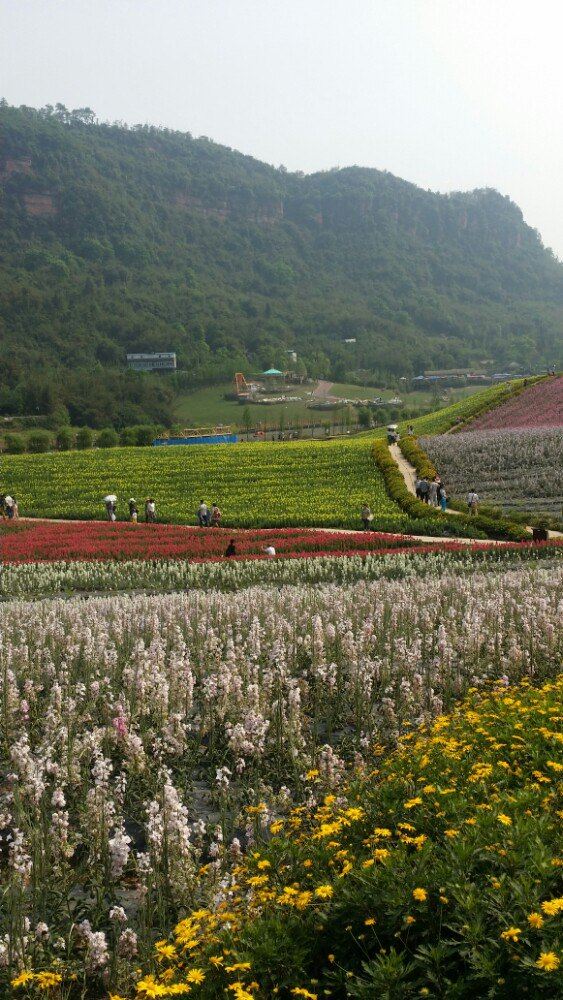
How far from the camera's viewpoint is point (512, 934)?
12.2 feet

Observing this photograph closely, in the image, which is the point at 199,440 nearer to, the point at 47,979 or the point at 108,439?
the point at 108,439

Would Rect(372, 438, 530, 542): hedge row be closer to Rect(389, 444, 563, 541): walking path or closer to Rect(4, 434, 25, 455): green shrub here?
Rect(389, 444, 563, 541): walking path

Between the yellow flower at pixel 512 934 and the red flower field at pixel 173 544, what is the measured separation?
19096mm

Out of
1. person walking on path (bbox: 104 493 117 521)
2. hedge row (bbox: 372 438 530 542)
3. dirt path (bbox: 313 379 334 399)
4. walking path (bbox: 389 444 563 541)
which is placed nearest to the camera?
hedge row (bbox: 372 438 530 542)

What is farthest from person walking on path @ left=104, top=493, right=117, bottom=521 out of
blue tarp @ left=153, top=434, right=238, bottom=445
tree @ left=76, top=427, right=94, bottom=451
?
blue tarp @ left=153, top=434, right=238, bottom=445

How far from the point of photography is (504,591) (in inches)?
523

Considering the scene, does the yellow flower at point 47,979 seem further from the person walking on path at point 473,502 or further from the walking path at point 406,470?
the person walking on path at point 473,502

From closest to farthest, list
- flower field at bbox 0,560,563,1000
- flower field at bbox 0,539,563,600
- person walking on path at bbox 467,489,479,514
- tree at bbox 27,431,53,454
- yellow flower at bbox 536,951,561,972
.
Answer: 1. yellow flower at bbox 536,951,561,972
2. flower field at bbox 0,560,563,1000
3. flower field at bbox 0,539,563,600
4. person walking on path at bbox 467,489,479,514
5. tree at bbox 27,431,53,454

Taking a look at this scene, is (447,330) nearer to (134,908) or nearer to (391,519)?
(391,519)

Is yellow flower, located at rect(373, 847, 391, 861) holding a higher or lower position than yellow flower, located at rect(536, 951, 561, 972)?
lower

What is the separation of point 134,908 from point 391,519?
82.2 ft

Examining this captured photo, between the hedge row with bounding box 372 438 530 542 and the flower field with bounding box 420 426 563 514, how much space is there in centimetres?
136

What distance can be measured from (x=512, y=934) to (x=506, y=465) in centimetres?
3616

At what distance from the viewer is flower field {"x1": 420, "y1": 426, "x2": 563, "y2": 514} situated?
3372 cm
